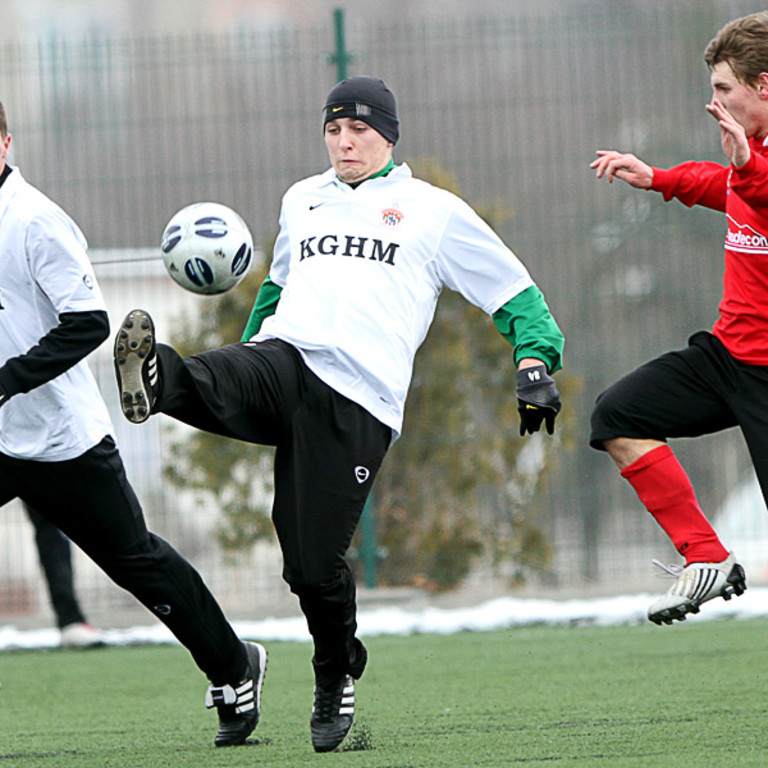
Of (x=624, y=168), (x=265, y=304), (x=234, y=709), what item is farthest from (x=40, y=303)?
(x=624, y=168)

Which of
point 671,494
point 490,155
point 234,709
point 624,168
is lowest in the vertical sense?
point 234,709

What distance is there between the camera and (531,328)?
4707 mm

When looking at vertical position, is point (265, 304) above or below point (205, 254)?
below

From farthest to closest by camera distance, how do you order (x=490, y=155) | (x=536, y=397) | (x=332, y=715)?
(x=490, y=155) < (x=332, y=715) < (x=536, y=397)

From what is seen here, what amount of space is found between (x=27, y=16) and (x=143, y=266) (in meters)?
19.7

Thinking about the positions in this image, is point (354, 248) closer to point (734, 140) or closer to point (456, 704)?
point (734, 140)

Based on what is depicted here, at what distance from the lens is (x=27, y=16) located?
28234 mm

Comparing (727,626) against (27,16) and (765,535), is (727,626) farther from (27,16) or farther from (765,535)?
(27,16)

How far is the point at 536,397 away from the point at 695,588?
73cm

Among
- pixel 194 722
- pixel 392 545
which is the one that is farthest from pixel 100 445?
pixel 392 545

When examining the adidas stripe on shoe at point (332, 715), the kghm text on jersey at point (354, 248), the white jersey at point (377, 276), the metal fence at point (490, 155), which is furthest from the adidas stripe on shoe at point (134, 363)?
the metal fence at point (490, 155)

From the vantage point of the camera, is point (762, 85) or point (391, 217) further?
point (391, 217)

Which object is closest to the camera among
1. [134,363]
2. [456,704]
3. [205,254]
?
[134,363]

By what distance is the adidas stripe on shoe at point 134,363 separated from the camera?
3984mm
